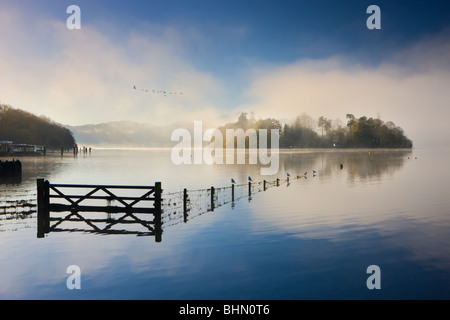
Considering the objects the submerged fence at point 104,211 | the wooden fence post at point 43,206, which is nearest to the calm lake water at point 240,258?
the submerged fence at point 104,211

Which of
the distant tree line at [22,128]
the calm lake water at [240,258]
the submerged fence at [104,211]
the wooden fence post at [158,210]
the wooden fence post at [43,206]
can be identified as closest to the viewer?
the calm lake water at [240,258]

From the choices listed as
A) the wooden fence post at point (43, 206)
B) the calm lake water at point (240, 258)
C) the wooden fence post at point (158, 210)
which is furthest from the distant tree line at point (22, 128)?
the wooden fence post at point (158, 210)

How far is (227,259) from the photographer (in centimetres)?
1775

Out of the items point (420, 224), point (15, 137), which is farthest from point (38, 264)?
point (15, 137)

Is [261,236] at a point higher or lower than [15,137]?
lower

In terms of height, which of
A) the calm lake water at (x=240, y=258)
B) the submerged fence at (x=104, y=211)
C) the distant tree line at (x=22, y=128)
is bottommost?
the calm lake water at (x=240, y=258)

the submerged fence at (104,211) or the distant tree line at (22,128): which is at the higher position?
the distant tree line at (22,128)

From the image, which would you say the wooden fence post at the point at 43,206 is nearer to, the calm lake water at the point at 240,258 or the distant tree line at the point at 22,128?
the calm lake water at the point at 240,258

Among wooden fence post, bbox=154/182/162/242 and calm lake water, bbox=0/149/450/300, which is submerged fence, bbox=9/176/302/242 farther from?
calm lake water, bbox=0/149/450/300

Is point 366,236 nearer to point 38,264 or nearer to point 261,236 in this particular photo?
point 261,236

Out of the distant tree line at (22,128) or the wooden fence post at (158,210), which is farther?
the distant tree line at (22,128)

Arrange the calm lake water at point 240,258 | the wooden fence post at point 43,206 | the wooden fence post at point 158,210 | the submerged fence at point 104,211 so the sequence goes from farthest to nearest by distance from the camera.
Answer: the wooden fence post at point 43,206 → the submerged fence at point 104,211 → the wooden fence post at point 158,210 → the calm lake water at point 240,258

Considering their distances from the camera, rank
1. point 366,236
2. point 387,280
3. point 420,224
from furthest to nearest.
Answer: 1. point 420,224
2. point 366,236
3. point 387,280
